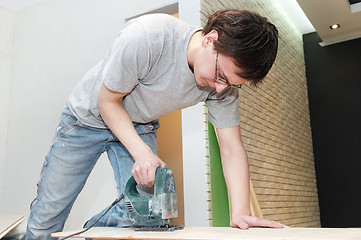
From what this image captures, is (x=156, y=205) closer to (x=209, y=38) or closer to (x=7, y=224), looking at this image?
(x=209, y=38)

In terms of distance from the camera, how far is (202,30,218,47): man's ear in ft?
4.19

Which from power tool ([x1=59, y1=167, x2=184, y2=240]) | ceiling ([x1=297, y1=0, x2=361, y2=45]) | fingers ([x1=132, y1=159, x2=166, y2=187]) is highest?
ceiling ([x1=297, y1=0, x2=361, y2=45])

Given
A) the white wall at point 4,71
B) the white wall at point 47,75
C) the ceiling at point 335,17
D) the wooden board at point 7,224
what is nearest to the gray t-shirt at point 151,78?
the wooden board at point 7,224

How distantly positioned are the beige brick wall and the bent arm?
63.6 inches

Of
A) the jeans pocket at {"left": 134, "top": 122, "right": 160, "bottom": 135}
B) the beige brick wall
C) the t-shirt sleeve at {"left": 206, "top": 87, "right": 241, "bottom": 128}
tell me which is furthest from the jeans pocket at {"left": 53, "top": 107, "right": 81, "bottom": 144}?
the beige brick wall

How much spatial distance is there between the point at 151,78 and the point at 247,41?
0.42 metres

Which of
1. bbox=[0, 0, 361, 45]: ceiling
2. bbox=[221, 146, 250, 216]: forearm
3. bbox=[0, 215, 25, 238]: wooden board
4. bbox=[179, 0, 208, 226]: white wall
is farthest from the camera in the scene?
bbox=[0, 0, 361, 45]: ceiling

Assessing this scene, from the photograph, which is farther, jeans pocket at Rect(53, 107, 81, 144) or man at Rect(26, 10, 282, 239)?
jeans pocket at Rect(53, 107, 81, 144)

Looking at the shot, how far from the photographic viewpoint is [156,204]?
1265 mm

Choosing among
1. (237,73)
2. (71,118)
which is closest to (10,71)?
(71,118)

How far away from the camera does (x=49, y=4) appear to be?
3.96 m

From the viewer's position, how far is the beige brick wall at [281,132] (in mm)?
3330

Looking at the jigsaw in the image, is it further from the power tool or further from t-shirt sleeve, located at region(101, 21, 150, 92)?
t-shirt sleeve, located at region(101, 21, 150, 92)

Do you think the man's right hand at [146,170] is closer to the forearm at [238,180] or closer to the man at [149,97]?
the man at [149,97]
